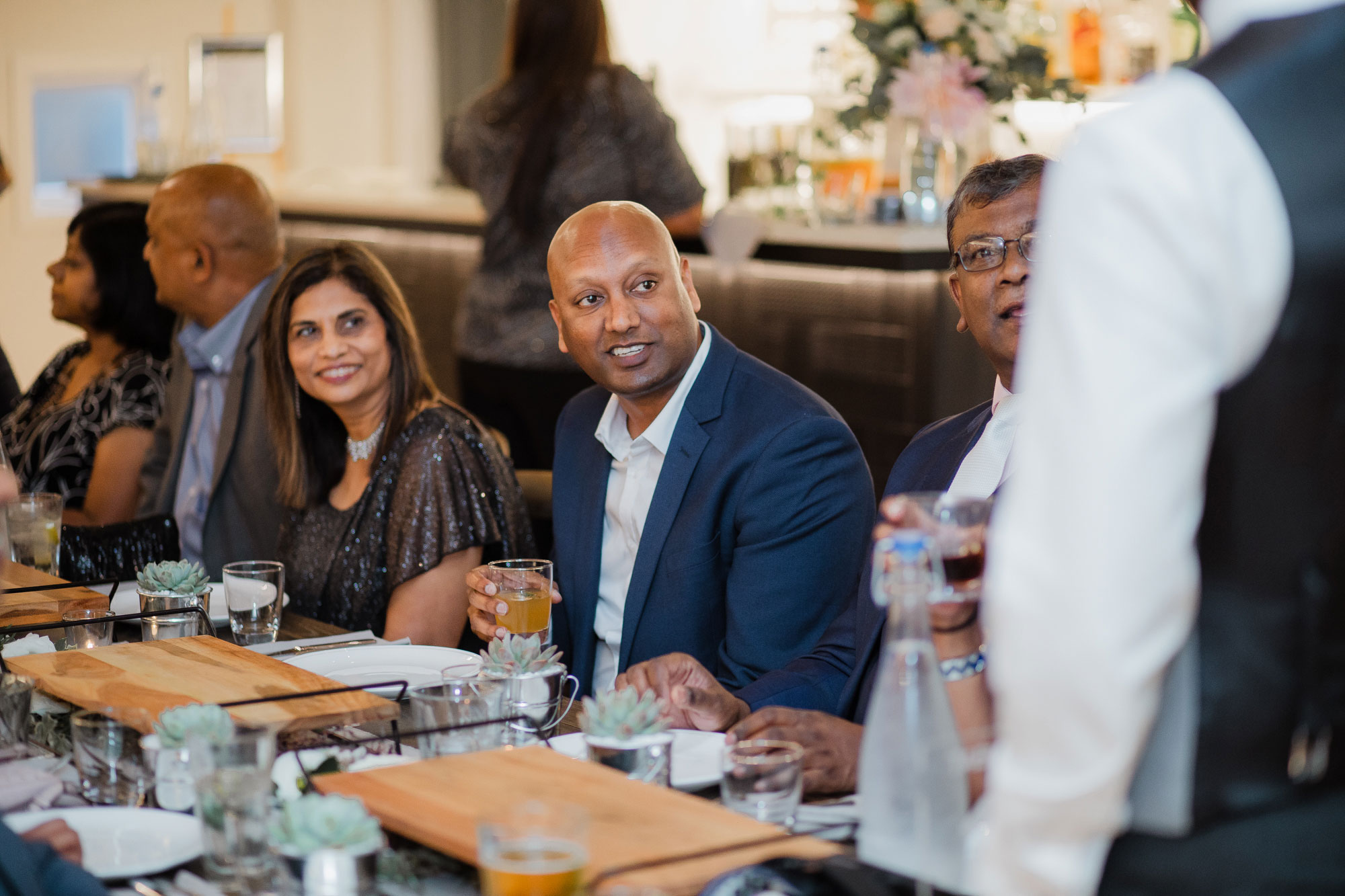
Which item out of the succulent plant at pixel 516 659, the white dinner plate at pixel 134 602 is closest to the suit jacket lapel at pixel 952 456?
the succulent plant at pixel 516 659

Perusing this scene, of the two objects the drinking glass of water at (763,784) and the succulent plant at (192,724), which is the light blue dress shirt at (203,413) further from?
the drinking glass of water at (763,784)

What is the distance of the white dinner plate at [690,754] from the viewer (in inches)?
53.7

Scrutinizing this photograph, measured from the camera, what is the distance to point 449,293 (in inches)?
210

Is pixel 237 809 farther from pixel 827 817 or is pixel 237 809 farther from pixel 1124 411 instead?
pixel 1124 411

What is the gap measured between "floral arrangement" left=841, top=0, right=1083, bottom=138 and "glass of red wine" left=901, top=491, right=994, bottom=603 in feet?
9.06

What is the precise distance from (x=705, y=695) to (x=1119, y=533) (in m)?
0.87

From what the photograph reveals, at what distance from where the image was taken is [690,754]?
146 centimetres

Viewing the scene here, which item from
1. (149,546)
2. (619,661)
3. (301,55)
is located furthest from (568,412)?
(301,55)

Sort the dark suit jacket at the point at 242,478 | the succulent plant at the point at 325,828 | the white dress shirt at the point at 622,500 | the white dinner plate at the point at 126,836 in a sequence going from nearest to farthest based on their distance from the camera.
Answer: the succulent plant at the point at 325,828 → the white dinner plate at the point at 126,836 → the white dress shirt at the point at 622,500 → the dark suit jacket at the point at 242,478

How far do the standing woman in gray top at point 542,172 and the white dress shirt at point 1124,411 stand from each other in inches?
116

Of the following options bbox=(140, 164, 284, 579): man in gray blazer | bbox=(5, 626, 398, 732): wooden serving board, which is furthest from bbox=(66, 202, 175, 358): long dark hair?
bbox=(5, 626, 398, 732): wooden serving board

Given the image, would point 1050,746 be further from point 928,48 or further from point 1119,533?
point 928,48


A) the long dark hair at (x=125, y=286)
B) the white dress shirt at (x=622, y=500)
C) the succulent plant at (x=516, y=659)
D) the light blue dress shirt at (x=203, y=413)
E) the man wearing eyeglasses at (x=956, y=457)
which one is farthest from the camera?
the long dark hair at (x=125, y=286)

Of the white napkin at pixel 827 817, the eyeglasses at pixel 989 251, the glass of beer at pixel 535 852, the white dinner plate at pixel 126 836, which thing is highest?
the eyeglasses at pixel 989 251
